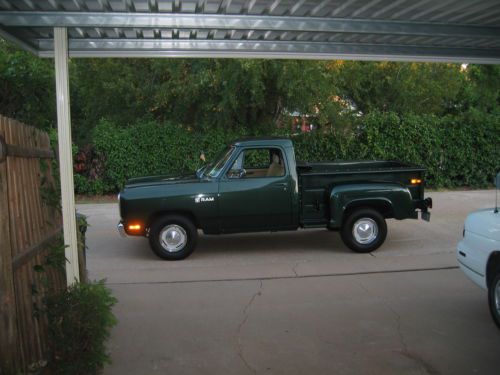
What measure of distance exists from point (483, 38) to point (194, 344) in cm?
463

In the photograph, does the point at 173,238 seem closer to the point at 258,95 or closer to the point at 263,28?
the point at 263,28

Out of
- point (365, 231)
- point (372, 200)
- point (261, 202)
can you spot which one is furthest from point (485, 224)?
point (261, 202)

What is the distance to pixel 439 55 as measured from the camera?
6953 mm

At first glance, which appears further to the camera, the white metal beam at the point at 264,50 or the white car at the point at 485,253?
the white metal beam at the point at 264,50

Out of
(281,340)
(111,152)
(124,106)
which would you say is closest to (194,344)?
(281,340)

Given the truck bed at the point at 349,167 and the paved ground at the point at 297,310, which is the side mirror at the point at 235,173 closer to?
the truck bed at the point at 349,167

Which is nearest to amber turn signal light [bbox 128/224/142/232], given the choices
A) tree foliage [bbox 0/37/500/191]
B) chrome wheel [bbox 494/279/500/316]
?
chrome wheel [bbox 494/279/500/316]

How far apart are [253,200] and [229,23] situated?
3.99 metres

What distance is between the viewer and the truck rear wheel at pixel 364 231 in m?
8.70

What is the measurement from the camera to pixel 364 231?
8.79 meters

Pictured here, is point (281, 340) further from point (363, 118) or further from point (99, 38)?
point (363, 118)

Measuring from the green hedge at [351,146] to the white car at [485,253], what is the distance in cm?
1019

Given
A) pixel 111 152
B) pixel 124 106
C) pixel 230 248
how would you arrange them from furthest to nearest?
1. pixel 124 106
2. pixel 111 152
3. pixel 230 248

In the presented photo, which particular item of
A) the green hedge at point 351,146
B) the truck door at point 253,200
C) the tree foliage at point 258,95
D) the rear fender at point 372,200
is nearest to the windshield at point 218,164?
the truck door at point 253,200
